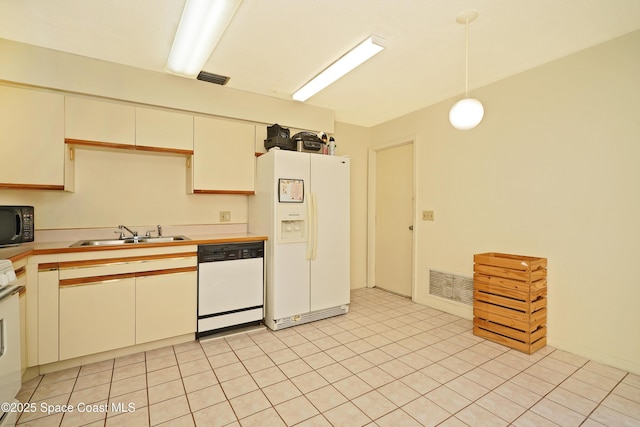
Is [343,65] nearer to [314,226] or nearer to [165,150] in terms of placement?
[314,226]

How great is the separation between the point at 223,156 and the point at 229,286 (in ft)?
4.60

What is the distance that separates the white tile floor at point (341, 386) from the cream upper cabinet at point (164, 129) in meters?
1.97

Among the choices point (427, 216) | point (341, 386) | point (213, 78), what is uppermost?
point (213, 78)

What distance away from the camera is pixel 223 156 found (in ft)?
10.4

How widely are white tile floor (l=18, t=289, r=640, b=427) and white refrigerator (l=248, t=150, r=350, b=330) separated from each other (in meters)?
0.45

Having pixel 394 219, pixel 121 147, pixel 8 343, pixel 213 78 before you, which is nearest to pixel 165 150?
pixel 121 147

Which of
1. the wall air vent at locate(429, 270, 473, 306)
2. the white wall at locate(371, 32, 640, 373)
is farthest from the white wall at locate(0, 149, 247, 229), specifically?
the white wall at locate(371, 32, 640, 373)

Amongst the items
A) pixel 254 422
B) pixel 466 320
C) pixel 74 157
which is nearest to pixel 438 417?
pixel 254 422

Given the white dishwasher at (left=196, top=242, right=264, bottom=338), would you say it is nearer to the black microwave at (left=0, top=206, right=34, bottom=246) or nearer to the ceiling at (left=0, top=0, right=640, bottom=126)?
the black microwave at (left=0, top=206, right=34, bottom=246)

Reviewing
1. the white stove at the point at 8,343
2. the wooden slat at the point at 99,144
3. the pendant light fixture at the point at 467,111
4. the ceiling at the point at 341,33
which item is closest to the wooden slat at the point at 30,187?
the wooden slat at the point at 99,144

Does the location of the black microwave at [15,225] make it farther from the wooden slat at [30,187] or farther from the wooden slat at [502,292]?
the wooden slat at [502,292]

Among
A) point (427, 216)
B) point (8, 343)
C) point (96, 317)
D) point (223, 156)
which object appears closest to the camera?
point (8, 343)

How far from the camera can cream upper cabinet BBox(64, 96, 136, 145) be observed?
251 centimetres

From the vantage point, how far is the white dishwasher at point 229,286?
2.79 metres
